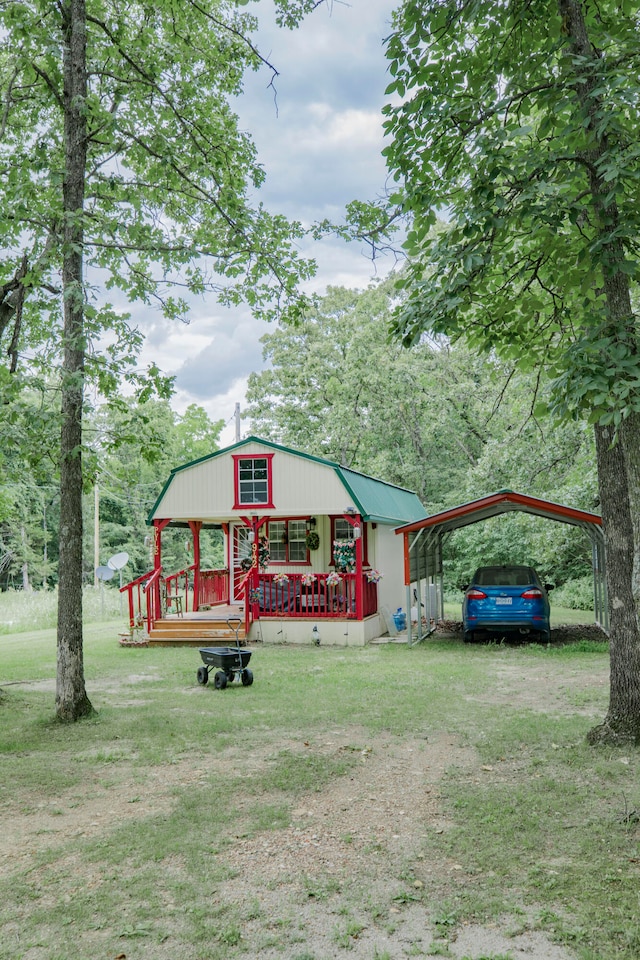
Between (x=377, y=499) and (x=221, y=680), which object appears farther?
(x=377, y=499)

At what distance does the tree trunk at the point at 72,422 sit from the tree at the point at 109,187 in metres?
0.02

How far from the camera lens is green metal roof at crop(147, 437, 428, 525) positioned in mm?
15107

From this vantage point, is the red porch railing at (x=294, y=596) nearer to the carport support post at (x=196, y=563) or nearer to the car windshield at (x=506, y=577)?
the carport support post at (x=196, y=563)

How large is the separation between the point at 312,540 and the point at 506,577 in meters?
5.56

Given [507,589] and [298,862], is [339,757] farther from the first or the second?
[507,589]

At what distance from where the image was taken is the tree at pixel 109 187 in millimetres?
7973

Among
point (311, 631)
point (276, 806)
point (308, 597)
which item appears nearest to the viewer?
point (276, 806)

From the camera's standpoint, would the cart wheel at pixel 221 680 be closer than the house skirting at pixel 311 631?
Yes

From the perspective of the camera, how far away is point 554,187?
548cm

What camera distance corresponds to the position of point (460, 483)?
2927 centimetres

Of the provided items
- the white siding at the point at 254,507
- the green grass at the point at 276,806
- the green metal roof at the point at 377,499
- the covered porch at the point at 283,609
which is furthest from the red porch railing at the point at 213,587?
the green grass at the point at 276,806

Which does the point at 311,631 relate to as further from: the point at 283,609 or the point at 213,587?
the point at 213,587

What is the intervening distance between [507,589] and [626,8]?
9.79 m

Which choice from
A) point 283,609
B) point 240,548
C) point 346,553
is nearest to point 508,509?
point 346,553
